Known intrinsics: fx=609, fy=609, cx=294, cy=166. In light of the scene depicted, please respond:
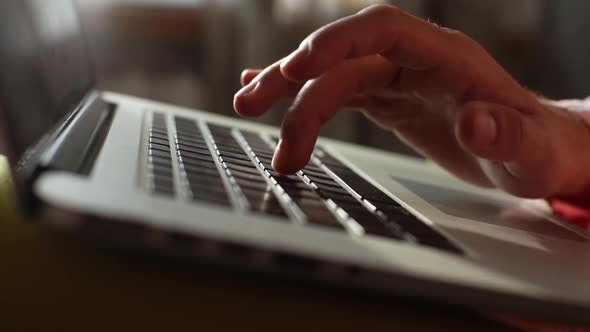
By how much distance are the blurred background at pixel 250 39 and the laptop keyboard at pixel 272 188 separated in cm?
75

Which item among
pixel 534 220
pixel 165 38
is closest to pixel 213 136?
pixel 534 220

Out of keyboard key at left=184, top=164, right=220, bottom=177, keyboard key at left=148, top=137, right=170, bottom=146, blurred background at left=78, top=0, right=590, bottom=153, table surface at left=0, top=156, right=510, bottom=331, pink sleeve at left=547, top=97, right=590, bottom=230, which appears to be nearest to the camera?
table surface at left=0, top=156, right=510, bottom=331

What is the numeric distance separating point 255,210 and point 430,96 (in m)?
0.28

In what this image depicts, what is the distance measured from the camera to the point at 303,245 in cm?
23

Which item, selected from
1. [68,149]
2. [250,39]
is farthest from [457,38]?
[250,39]

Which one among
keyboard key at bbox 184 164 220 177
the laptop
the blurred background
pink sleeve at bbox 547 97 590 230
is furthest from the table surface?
the blurred background

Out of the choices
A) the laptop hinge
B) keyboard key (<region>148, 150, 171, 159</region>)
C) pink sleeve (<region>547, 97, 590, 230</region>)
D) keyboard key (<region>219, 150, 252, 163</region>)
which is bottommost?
pink sleeve (<region>547, 97, 590, 230</region>)

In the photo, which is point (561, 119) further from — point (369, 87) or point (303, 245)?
point (303, 245)

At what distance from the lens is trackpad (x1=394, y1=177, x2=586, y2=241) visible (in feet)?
1.47

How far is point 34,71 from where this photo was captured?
0.42m

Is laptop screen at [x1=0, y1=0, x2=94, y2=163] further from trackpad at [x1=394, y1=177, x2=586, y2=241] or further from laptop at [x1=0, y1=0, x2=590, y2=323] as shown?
trackpad at [x1=394, y1=177, x2=586, y2=241]

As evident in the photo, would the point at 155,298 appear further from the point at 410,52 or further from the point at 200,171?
the point at 410,52

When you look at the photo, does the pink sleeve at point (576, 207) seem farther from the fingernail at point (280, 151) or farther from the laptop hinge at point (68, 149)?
the laptop hinge at point (68, 149)

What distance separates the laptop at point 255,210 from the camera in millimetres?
230
